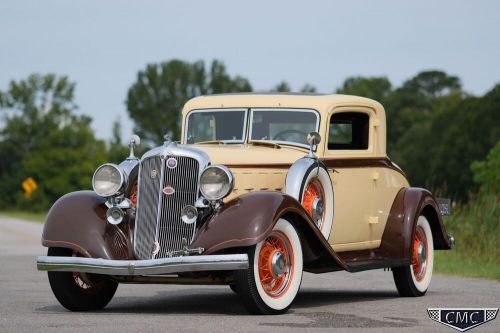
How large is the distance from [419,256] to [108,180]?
4142 mm

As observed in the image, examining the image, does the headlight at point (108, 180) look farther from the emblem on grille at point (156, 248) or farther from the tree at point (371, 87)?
the tree at point (371, 87)

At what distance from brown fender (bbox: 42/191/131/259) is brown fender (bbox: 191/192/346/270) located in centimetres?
80

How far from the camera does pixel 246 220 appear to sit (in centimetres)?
965

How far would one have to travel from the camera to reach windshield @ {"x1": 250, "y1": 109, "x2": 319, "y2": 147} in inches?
464

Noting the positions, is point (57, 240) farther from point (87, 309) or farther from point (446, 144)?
point (446, 144)

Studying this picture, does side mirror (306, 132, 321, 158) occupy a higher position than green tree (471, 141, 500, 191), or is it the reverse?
side mirror (306, 132, 321, 158)

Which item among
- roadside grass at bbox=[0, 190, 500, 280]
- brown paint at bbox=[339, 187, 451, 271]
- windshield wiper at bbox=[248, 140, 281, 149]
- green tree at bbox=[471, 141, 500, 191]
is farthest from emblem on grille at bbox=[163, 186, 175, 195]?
green tree at bbox=[471, 141, 500, 191]

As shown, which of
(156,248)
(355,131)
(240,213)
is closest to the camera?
(240,213)

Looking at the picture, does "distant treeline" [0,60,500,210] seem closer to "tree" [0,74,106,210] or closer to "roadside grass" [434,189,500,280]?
"tree" [0,74,106,210]

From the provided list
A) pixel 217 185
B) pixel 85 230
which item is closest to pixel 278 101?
pixel 217 185

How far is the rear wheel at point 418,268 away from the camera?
1250 cm

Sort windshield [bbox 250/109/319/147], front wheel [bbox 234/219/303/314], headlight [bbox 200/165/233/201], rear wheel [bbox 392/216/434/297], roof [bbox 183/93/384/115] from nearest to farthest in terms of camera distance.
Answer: front wheel [bbox 234/219/303/314]
headlight [bbox 200/165/233/201]
windshield [bbox 250/109/319/147]
roof [bbox 183/93/384/115]
rear wheel [bbox 392/216/434/297]

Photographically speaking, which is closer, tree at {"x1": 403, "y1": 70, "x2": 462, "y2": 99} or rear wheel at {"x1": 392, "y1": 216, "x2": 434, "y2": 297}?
rear wheel at {"x1": 392, "y1": 216, "x2": 434, "y2": 297}

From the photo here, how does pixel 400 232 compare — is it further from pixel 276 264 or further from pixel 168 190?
pixel 168 190
